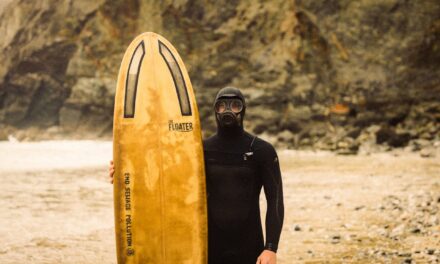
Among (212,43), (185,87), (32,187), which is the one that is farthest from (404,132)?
(185,87)

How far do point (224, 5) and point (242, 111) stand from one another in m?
25.4

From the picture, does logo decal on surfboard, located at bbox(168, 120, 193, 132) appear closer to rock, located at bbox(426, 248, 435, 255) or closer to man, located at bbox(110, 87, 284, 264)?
man, located at bbox(110, 87, 284, 264)

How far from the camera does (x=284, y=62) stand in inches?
997

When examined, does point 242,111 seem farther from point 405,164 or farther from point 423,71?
point 423,71

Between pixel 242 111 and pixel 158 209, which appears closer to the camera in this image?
pixel 242 111

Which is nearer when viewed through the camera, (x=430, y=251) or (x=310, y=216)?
(x=430, y=251)

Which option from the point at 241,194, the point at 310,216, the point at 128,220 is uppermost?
the point at 241,194

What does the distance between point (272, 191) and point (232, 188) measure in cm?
23

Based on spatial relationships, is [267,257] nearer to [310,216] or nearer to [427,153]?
[310,216]

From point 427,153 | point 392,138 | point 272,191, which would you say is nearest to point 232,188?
point 272,191

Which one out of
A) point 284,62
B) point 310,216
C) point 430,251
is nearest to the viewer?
point 430,251

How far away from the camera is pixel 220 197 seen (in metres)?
3.03

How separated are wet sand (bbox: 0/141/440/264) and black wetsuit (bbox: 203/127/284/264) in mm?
2765

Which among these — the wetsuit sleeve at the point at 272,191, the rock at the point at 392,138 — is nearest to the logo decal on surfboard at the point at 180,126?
the wetsuit sleeve at the point at 272,191
